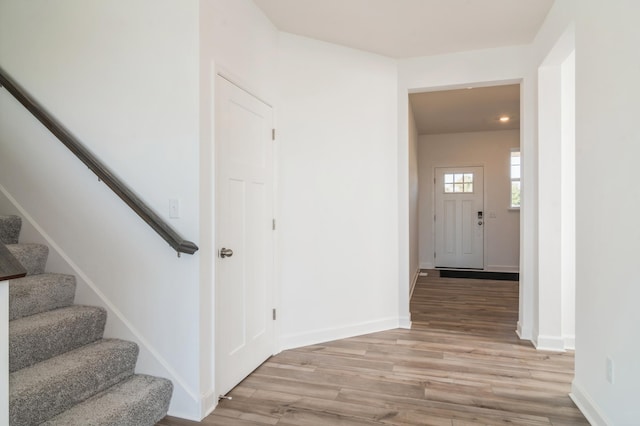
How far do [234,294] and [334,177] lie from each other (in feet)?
4.77

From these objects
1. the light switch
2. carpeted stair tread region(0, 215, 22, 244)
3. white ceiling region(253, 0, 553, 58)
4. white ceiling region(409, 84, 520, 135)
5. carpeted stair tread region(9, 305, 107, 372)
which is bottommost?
carpeted stair tread region(9, 305, 107, 372)

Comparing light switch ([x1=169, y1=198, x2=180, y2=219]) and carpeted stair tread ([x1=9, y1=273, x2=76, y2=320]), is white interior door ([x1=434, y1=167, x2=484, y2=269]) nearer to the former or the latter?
light switch ([x1=169, y1=198, x2=180, y2=219])

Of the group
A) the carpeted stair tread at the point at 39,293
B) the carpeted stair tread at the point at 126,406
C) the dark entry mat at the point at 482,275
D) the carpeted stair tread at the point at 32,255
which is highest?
the carpeted stair tread at the point at 32,255

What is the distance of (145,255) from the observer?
2166 millimetres

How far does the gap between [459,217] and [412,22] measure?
16.6ft

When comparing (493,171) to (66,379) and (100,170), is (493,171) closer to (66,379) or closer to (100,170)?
(100,170)

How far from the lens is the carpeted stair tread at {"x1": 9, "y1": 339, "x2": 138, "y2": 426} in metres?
1.61

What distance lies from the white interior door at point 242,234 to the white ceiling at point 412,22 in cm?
78

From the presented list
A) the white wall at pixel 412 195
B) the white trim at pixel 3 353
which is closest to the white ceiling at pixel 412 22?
the white wall at pixel 412 195

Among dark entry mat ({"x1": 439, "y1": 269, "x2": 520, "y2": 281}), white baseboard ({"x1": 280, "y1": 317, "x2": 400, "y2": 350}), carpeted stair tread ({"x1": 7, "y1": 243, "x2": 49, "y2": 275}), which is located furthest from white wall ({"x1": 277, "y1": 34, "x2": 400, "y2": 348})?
dark entry mat ({"x1": 439, "y1": 269, "x2": 520, "y2": 281})

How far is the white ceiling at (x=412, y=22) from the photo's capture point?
109 inches

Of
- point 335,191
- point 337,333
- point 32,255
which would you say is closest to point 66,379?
point 32,255

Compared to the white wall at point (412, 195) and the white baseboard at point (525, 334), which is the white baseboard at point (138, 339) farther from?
the white wall at point (412, 195)

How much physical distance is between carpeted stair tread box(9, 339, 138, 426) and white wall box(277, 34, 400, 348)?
1.34 m
